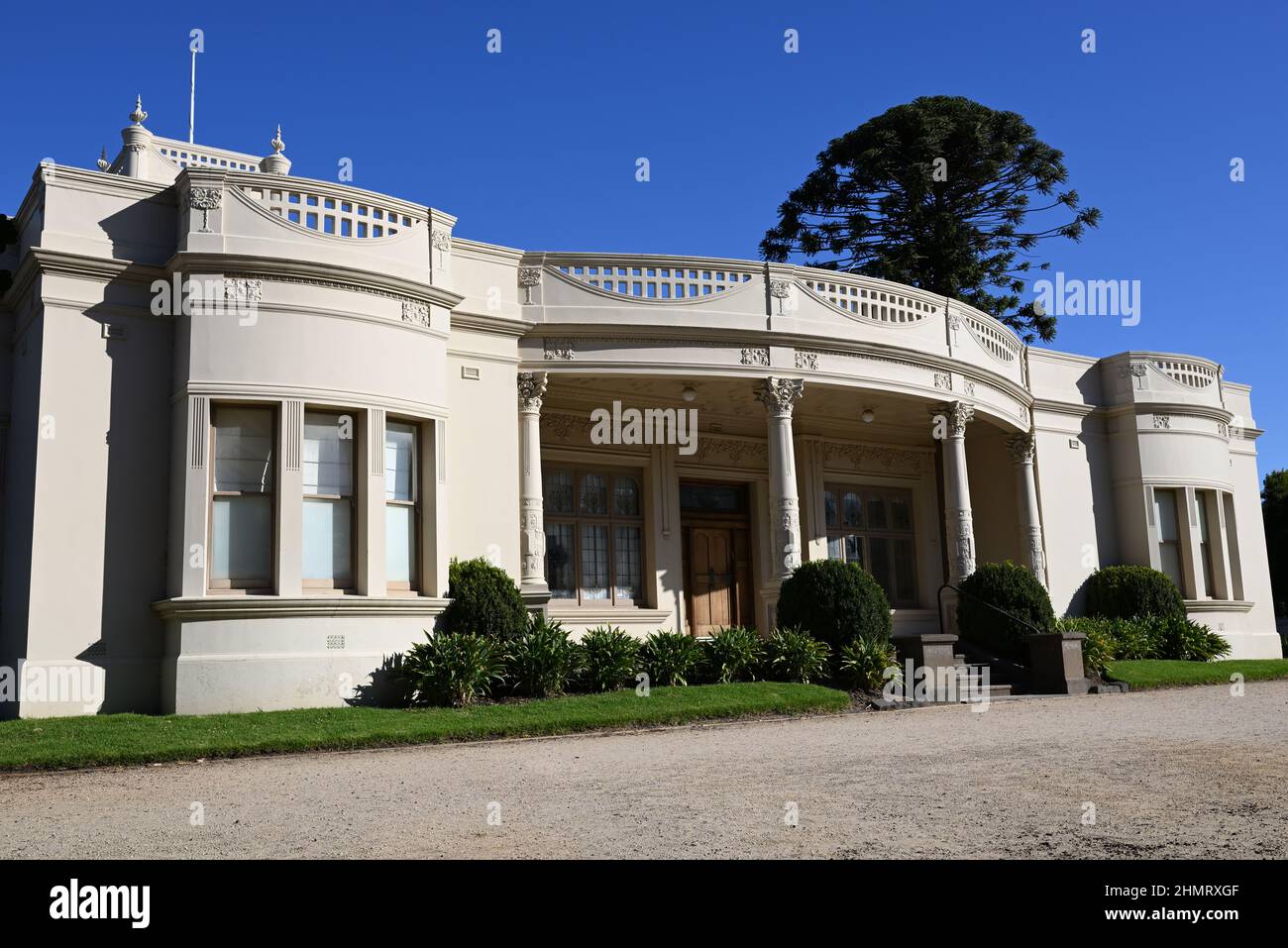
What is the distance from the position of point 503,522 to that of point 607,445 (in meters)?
4.16

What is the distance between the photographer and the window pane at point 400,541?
47.3 feet

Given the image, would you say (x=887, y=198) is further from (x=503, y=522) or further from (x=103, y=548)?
(x=103, y=548)

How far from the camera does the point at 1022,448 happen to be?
2244 centimetres

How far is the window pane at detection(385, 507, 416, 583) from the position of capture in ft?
47.3

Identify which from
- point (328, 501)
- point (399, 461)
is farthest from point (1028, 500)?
point (328, 501)

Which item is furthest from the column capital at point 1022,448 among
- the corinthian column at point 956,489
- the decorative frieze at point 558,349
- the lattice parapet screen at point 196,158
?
the lattice parapet screen at point 196,158

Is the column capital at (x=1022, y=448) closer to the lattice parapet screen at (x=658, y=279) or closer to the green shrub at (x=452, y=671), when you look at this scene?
the lattice parapet screen at (x=658, y=279)

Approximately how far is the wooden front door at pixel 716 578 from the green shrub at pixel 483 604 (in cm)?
654

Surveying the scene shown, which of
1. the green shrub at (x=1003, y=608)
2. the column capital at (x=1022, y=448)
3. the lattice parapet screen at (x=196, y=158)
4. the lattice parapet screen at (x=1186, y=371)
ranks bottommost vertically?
the green shrub at (x=1003, y=608)

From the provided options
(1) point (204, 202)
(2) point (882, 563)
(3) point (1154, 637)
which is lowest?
(3) point (1154, 637)

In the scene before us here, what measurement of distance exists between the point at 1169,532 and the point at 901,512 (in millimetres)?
5562

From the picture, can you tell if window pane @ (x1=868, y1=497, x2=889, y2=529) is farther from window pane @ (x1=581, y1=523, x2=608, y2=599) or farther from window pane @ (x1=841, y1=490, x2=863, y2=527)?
window pane @ (x1=581, y1=523, x2=608, y2=599)

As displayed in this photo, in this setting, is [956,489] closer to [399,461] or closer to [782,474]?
[782,474]
